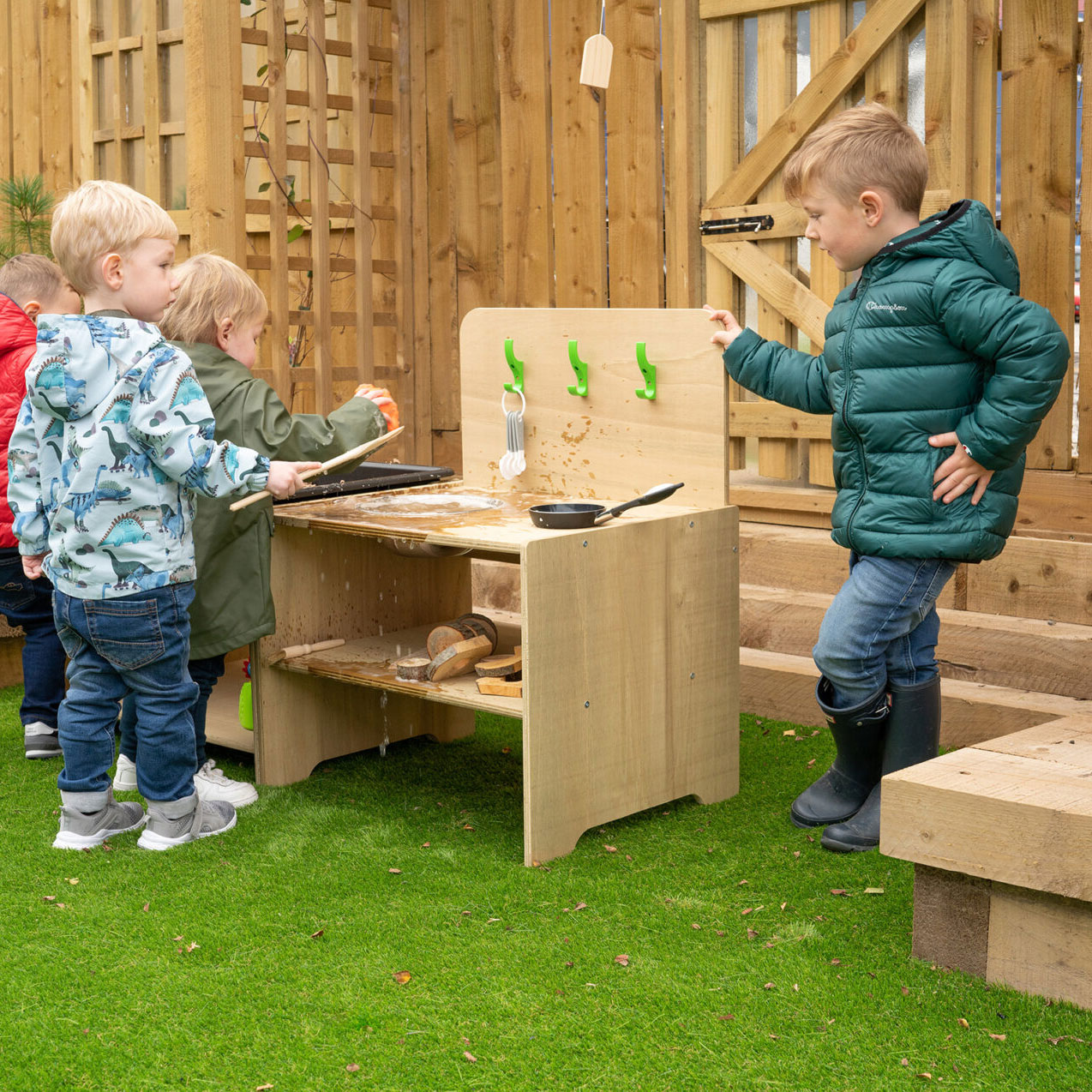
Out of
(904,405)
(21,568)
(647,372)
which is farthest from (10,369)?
(904,405)

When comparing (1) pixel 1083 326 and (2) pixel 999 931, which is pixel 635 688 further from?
(1) pixel 1083 326

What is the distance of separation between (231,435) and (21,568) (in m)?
0.99

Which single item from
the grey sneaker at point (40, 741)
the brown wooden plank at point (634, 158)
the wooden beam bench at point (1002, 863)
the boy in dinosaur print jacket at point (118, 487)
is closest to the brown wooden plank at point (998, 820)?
the wooden beam bench at point (1002, 863)

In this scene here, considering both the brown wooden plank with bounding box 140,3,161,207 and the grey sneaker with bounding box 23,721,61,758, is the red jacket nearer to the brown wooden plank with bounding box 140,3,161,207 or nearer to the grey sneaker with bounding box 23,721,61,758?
the grey sneaker with bounding box 23,721,61,758

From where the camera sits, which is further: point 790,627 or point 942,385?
point 790,627

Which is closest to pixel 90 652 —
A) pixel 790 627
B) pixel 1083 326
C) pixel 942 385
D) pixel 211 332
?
pixel 211 332

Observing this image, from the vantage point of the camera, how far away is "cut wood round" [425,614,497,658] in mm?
3389

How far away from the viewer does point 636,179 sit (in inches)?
212

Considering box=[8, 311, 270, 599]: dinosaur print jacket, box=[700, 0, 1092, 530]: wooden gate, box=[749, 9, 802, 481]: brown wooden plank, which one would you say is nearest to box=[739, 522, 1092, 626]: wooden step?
box=[700, 0, 1092, 530]: wooden gate

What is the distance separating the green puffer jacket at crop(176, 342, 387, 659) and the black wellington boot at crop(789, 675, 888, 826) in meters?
1.36

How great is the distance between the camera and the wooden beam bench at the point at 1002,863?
223cm

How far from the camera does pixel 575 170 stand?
5.57m

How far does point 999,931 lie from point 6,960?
1.79 metres

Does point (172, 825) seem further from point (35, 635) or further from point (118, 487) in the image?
point (35, 635)
